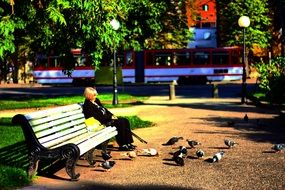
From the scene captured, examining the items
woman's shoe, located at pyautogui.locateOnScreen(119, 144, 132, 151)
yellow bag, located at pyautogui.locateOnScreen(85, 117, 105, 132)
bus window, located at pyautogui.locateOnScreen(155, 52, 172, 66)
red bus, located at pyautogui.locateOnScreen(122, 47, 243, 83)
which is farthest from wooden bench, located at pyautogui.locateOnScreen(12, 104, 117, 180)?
bus window, located at pyautogui.locateOnScreen(155, 52, 172, 66)

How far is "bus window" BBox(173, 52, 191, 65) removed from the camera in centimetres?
4753

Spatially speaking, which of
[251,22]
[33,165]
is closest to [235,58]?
[251,22]

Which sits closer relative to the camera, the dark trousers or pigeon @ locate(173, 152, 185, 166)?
pigeon @ locate(173, 152, 185, 166)

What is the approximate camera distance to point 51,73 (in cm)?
5006

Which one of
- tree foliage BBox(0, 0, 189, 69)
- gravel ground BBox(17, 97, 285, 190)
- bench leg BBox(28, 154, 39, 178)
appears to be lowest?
gravel ground BBox(17, 97, 285, 190)

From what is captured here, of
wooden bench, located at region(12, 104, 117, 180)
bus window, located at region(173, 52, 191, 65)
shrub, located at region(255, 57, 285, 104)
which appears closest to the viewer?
wooden bench, located at region(12, 104, 117, 180)

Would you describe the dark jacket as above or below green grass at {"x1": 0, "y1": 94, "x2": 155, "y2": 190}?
above

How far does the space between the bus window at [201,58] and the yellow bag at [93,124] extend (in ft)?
122

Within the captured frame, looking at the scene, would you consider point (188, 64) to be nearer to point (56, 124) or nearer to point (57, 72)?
point (57, 72)

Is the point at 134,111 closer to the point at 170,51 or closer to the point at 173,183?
the point at 173,183

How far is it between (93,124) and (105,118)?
27 centimetres

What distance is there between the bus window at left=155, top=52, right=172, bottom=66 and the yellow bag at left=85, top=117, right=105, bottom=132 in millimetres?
37160

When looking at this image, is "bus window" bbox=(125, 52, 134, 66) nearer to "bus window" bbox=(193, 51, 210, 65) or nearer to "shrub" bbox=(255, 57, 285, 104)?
"bus window" bbox=(193, 51, 210, 65)

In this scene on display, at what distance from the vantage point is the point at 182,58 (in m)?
47.5
